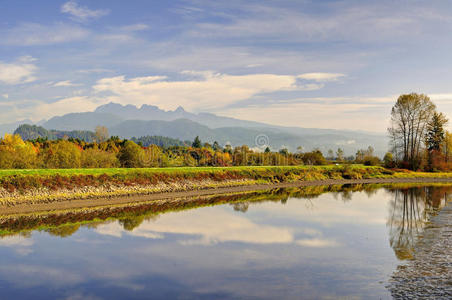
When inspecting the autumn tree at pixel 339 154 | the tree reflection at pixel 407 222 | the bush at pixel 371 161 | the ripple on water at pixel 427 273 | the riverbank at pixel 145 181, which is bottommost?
the tree reflection at pixel 407 222

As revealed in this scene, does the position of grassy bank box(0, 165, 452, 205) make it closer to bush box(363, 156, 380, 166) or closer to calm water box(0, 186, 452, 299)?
calm water box(0, 186, 452, 299)

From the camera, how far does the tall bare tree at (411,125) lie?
82812 mm

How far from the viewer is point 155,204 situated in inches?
1506

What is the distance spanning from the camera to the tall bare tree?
82812 millimetres

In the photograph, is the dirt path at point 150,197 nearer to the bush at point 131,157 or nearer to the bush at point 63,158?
the bush at point 63,158

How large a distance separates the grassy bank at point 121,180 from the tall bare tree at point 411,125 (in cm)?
2480

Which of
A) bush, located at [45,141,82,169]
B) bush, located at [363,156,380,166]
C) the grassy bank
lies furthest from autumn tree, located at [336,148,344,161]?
bush, located at [45,141,82,169]

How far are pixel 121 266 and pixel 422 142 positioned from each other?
87.3m

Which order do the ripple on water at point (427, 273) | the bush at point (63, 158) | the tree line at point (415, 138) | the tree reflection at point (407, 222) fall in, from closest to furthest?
the ripple on water at point (427, 273) → the tree reflection at point (407, 222) → the bush at point (63, 158) → the tree line at point (415, 138)

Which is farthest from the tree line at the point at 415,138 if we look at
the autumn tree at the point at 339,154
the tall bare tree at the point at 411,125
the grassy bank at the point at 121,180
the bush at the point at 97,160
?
the bush at the point at 97,160

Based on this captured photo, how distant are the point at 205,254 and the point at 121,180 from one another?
27.6 meters

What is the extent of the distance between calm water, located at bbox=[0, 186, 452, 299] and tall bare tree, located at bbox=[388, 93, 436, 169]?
57.2 metres

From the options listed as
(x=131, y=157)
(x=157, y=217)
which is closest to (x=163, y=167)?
(x=131, y=157)

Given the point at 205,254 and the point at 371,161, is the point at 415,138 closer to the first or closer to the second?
the point at 371,161
